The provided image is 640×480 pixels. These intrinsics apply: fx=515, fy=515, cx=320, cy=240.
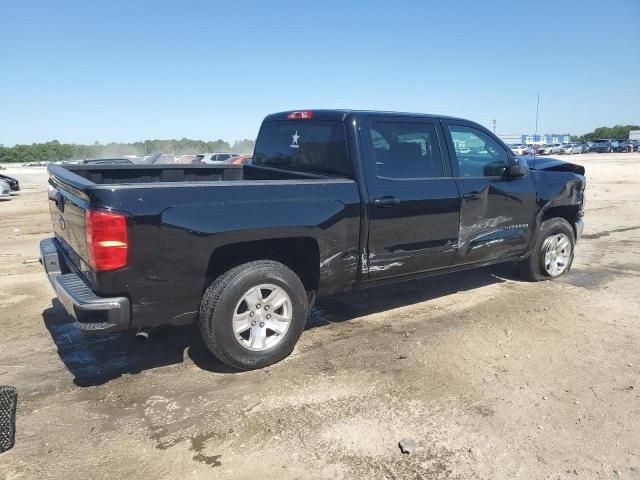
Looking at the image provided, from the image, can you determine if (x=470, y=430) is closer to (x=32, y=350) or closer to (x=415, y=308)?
(x=415, y=308)

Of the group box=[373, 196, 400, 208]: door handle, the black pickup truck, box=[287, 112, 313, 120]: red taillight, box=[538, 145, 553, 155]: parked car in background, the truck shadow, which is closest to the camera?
the black pickup truck

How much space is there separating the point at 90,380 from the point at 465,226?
3.50 m

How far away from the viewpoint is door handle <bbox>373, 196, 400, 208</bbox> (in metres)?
4.27

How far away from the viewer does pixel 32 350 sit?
4277mm

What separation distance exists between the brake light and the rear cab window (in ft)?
0.12

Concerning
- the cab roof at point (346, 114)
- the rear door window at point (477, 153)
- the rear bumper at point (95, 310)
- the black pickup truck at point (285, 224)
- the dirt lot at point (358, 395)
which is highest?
the cab roof at point (346, 114)

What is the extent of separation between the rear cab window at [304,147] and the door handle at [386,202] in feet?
1.00

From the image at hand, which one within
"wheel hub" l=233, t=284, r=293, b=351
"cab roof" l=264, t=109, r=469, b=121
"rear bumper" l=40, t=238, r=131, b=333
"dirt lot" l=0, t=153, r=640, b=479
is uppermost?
"cab roof" l=264, t=109, r=469, b=121

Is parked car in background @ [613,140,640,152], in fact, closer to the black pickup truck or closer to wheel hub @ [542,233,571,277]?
wheel hub @ [542,233,571,277]

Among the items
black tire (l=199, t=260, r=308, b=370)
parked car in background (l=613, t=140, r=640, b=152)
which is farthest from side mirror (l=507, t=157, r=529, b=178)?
parked car in background (l=613, t=140, r=640, b=152)

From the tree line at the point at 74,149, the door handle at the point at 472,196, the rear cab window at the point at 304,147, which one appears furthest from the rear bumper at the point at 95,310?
the tree line at the point at 74,149

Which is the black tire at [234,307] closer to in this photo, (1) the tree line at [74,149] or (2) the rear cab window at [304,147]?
(2) the rear cab window at [304,147]

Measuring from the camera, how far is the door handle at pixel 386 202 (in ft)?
14.0

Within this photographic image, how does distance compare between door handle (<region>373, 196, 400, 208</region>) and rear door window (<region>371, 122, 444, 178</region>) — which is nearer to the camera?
door handle (<region>373, 196, 400, 208</region>)
